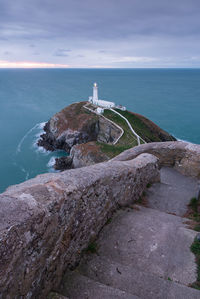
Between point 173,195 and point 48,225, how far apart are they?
333 inches

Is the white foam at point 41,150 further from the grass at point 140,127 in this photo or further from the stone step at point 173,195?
the stone step at point 173,195

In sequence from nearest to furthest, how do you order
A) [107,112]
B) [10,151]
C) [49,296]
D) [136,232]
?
[49,296]
[136,232]
[10,151]
[107,112]

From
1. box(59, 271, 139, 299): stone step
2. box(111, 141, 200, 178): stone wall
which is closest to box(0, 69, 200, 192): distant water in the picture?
box(111, 141, 200, 178): stone wall

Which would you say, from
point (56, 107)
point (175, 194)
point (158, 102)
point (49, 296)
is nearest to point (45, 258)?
point (49, 296)

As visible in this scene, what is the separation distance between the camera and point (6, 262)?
12.9 feet

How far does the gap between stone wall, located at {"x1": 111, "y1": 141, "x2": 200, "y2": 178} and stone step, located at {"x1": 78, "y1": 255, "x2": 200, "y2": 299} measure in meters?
8.86

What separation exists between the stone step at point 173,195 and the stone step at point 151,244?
2.06 metres

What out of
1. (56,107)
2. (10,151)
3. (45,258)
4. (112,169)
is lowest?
→ (10,151)

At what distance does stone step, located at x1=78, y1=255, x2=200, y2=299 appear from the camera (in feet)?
17.9

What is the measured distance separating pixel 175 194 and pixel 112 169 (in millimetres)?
5193

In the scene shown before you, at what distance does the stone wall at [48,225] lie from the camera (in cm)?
413

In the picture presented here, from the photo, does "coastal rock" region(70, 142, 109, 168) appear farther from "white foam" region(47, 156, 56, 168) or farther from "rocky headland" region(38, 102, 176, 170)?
"rocky headland" region(38, 102, 176, 170)

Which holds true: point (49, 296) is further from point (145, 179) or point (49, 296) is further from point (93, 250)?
point (145, 179)

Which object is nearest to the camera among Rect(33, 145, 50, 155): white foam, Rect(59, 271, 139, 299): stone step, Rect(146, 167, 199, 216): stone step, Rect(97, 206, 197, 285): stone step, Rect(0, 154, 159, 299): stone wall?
Rect(0, 154, 159, 299): stone wall
